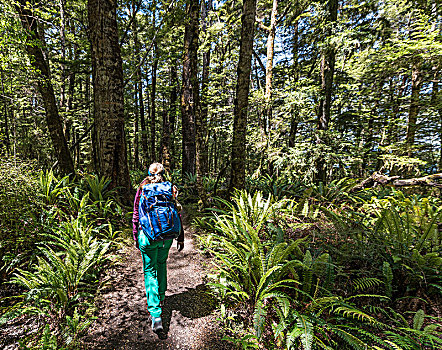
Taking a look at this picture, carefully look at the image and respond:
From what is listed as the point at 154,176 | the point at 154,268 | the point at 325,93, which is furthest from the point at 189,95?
the point at 154,268

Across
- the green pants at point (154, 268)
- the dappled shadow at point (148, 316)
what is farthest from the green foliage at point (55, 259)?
the green pants at point (154, 268)

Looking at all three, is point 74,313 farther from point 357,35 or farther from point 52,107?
point 357,35

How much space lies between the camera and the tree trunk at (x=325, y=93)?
6.60 metres

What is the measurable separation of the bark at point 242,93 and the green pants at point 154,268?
3489mm

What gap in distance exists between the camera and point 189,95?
9.01 m

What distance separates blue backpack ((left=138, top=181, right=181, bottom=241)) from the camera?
103 inches

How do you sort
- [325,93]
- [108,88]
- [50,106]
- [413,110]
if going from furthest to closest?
[413,110]
[325,93]
[50,106]
[108,88]

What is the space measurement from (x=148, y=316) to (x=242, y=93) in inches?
210

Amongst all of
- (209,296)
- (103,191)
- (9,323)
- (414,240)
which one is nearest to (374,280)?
(414,240)

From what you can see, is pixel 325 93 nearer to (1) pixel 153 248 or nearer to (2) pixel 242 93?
(2) pixel 242 93

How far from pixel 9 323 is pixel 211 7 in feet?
57.3

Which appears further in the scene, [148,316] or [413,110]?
[413,110]

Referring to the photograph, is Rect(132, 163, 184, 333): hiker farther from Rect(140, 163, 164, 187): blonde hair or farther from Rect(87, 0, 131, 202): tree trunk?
Rect(87, 0, 131, 202): tree trunk

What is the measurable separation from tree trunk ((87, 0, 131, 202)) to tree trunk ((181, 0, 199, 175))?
7.05 ft
